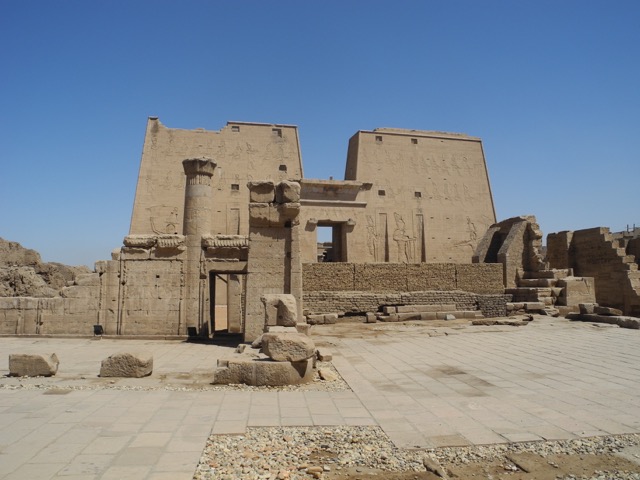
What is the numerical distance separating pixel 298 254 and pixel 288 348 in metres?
4.78

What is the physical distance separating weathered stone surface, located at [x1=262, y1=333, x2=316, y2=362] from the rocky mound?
8865 millimetres

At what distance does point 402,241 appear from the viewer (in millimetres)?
24797

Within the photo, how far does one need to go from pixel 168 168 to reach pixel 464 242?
16803 millimetres

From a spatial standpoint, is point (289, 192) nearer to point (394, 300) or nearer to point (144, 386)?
point (144, 386)

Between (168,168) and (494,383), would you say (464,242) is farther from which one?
(494,383)

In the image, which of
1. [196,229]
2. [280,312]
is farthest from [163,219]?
[280,312]

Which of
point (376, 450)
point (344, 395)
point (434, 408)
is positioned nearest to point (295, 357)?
point (344, 395)

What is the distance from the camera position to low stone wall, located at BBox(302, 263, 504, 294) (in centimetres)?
1688

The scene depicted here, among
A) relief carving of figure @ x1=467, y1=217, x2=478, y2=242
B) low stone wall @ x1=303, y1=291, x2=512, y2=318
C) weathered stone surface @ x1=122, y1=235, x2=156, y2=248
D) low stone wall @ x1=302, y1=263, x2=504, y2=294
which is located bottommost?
low stone wall @ x1=303, y1=291, x2=512, y2=318

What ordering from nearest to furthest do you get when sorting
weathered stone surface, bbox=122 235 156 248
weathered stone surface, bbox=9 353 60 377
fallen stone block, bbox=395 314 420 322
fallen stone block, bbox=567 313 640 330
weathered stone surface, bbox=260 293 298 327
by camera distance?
weathered stone surface, bbox=9 353 60 377 → weathered stone surface, bbox=260 293 298 327 → weathered stone surface, bbox=122 235 156 248 → fallen stone block, bbox=567 313 640 330 → fallen stone block, bbox=395 314 420 322

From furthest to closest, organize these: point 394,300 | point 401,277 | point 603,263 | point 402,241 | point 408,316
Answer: point 402,241 < point 603,263 < point 401,277 < point 394,300 < point 408,316

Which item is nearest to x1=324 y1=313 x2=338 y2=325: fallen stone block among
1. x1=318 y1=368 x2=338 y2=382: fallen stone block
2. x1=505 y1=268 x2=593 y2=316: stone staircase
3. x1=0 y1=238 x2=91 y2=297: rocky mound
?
x1=505 y1=268 x2=593 y2=316: stone staircase

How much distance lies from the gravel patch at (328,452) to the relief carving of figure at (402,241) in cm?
2035

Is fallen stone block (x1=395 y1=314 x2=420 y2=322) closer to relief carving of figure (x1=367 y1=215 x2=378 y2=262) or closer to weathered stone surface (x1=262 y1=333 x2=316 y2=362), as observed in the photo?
relief carving of figure (x1=367 y1=215 x2=378 y2=262)
